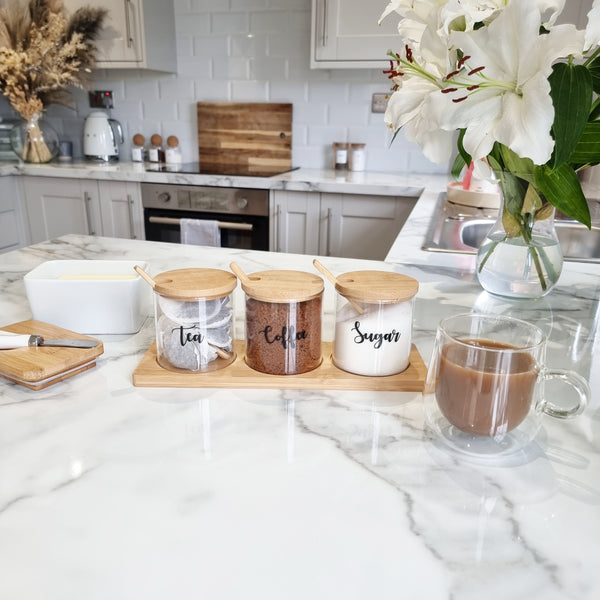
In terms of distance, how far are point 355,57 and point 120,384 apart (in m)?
2.32

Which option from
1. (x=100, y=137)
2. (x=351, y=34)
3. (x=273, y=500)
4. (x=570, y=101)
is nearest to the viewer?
(x=273, y=500)

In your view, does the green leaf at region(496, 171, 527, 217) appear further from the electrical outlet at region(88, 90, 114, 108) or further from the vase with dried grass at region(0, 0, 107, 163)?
the electrical outlet at region(88, 90, 114, 108)

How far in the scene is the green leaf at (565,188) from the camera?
71 centimetres

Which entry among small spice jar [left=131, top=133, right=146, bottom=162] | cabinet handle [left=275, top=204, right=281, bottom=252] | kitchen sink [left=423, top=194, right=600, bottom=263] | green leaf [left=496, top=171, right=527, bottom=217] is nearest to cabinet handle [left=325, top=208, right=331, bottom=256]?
cabinet handle [left=275, top=204, right=281, bottom=252]

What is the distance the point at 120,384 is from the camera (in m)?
0.70

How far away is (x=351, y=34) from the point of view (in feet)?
8.45

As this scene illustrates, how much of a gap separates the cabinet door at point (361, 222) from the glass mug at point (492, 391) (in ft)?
6.48

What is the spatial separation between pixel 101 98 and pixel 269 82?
41.4 inches

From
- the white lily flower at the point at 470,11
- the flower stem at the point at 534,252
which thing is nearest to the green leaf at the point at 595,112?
the white lily flower at the point at 470,11

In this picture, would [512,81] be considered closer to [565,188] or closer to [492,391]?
[565,188]

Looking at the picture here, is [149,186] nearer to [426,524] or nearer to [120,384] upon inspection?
[120,384]

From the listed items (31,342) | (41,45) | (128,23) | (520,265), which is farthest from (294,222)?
(31,342)

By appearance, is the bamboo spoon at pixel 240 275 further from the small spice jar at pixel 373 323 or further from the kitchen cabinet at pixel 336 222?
the kitchen cabinet at pixel 336 222

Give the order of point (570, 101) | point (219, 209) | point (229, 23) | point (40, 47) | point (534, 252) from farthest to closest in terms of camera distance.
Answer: point (229, 23), point (40, 47), point (219, 209), point (534, 252), point (570, 101)
